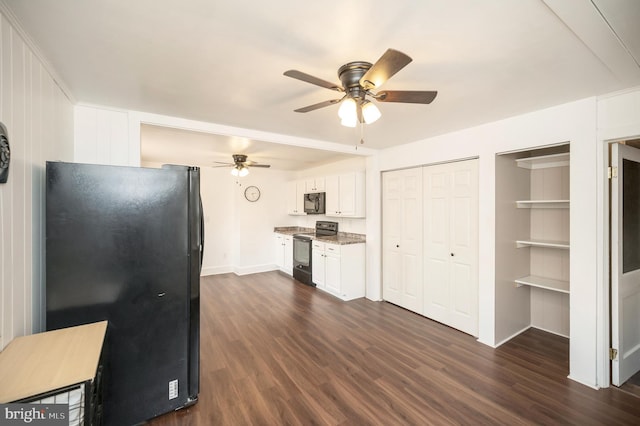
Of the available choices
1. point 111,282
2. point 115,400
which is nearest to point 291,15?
point 111,282

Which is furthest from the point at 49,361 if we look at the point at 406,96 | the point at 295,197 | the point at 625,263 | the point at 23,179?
the point at 295,197

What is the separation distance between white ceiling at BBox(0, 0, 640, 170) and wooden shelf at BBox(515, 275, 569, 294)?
6.15 feet

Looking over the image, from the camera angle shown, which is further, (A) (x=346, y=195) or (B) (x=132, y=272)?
(A) (x=346, y=195)

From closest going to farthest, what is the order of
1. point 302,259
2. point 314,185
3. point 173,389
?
point 173,389, point 302,259, point 314,185

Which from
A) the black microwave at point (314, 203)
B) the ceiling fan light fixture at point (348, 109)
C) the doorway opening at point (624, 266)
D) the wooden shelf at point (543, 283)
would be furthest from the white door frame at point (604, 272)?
the black microwave at point (314, 203)

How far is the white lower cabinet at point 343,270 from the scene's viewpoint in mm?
4422

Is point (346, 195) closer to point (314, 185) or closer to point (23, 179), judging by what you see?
point (314, 185)

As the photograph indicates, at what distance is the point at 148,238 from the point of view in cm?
191

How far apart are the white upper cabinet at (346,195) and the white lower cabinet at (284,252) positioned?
1260 mm

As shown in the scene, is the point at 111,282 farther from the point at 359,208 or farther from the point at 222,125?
the point at 359,208

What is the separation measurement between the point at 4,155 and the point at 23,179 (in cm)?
32

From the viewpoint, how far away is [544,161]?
331 cm

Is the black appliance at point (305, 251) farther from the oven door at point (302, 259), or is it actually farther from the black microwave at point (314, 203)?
the black microwave at point (314, 203)

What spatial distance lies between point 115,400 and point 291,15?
100 inches
